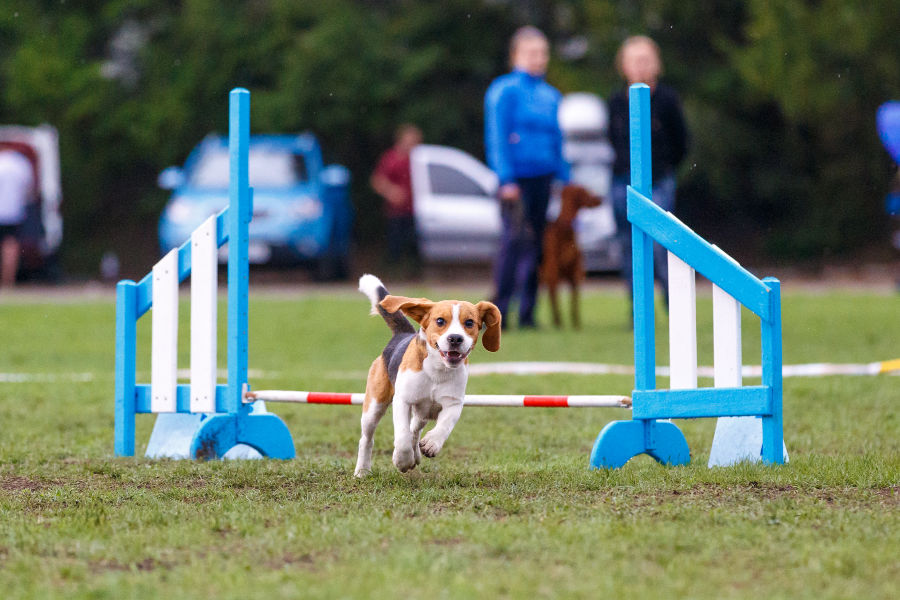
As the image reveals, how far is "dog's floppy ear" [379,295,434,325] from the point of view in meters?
4.65

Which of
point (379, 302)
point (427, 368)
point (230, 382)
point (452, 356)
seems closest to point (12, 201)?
point (230, 382)

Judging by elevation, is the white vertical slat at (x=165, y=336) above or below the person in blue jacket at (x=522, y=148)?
below

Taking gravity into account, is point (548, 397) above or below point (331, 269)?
below

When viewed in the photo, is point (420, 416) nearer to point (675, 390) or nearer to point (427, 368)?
point (427, 368)

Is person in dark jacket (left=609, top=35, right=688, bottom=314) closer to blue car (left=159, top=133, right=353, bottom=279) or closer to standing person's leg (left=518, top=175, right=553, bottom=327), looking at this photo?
standing person's leg (left=518, top=175, right=553, bottom=327)

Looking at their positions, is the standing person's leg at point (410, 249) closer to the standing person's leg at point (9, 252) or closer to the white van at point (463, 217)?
the white van at point (463, 217)

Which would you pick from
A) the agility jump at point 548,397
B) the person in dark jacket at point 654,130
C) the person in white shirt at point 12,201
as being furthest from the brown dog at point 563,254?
the person in white shirt at point 12,201

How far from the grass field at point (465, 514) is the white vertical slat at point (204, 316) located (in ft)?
1.16

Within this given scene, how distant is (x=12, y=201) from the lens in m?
19.2

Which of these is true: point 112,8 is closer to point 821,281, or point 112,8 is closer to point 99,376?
point 821,281

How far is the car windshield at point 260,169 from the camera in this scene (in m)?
18.9

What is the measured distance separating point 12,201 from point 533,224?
1075cm

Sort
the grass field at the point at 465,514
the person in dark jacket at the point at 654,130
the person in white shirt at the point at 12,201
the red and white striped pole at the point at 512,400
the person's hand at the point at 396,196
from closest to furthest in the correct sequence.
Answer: the grass field at the point at 465,514 → the red and white striped pole at the point at 512,400 → the person in dark jacket at the point at 654,130 → the person in white shirt at the point at 12,201 → the person's hand at the point at 396,196

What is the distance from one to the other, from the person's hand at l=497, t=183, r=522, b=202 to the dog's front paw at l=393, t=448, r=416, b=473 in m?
6.15
